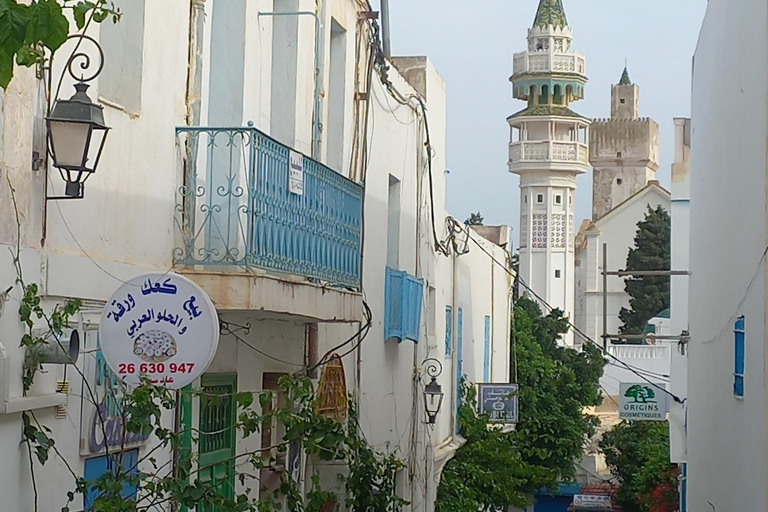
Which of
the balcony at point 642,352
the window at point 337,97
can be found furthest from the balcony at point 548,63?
the window at point 337,97

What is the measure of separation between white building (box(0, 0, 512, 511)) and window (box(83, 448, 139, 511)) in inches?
0.8

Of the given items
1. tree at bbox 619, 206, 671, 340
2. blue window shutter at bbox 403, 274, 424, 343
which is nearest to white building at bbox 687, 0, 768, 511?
blue window shutter at bbox 403, 274, 424, 343

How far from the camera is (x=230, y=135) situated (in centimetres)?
875

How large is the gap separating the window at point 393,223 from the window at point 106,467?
8.36 meters

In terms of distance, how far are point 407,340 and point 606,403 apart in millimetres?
39760

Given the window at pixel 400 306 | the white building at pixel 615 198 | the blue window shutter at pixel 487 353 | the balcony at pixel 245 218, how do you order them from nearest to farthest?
the balcony at pixel 245 218, the window at pixel 400 306, the blue window shutter at pixel 487 353, the white building at pixel 615 198

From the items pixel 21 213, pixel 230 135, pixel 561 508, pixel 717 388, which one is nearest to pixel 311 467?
pixel 717 388

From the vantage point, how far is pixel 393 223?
639 inches

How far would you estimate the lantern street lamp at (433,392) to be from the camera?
17.6 meters

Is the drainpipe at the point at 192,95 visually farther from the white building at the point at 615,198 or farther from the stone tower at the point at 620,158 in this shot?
the stone tower at the point at 620,158

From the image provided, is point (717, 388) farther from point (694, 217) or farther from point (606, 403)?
point (606, 403)

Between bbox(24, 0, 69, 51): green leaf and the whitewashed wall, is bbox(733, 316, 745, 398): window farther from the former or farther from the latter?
the whitewashed wall

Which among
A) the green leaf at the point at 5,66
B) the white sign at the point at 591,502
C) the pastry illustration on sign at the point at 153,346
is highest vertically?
the green leaf at the point at 5,66

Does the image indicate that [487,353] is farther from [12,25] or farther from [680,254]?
[12,25]
